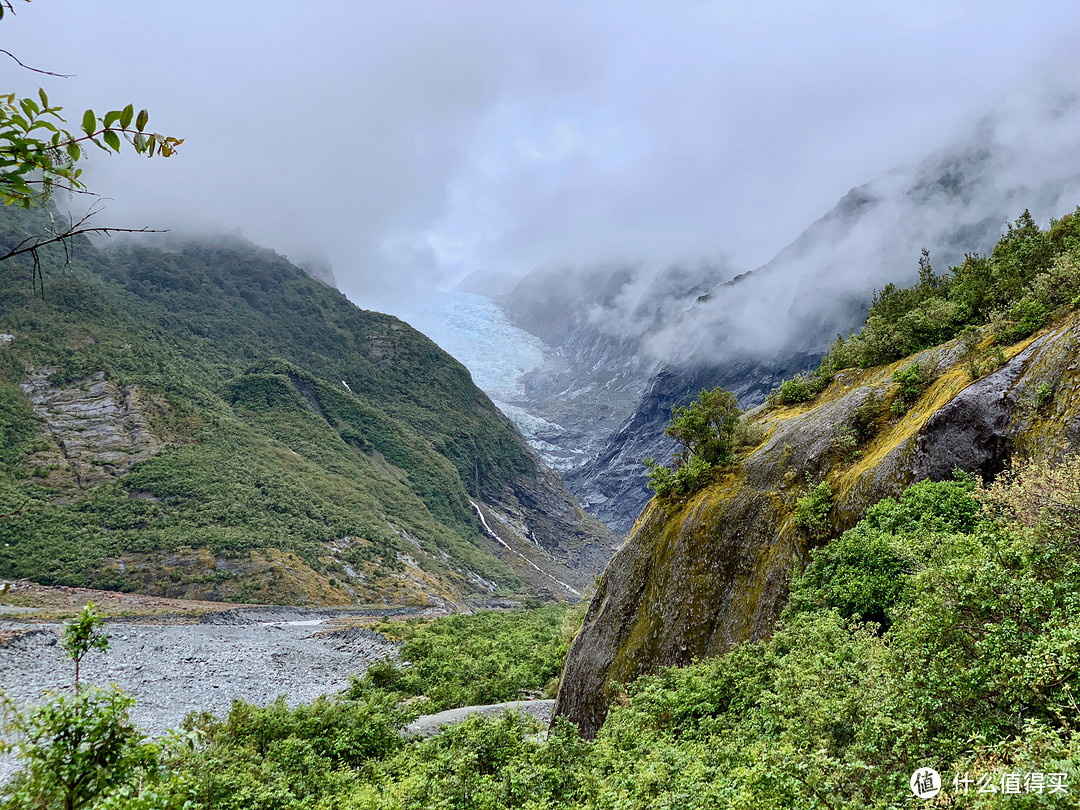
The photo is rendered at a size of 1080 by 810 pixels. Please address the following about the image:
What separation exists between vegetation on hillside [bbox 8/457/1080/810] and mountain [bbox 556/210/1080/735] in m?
0.88

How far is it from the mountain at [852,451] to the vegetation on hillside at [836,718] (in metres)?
0.88

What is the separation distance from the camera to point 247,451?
8919 centimetres

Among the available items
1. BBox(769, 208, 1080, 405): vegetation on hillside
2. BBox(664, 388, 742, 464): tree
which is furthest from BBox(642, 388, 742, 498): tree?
BBox(769, 208, 1080, 405): vegetation on hillside

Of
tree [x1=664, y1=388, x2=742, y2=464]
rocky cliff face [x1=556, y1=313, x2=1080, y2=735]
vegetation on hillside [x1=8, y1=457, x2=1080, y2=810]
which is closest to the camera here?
vegetation on hillside [x1=8, y1=457, x2=1080, y2=810]

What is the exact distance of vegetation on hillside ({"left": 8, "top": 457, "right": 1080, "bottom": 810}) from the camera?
4.79 metres

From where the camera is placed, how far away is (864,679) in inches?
256

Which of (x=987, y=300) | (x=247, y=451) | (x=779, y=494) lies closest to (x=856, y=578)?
(x=779, y=494)

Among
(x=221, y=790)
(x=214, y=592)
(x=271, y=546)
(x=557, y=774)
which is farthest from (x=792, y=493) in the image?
(x=271, y=546)

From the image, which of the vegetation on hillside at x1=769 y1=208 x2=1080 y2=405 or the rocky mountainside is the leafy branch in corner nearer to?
the vegetation on hillside at x1=769 y1=208 x2=1080 y2=405

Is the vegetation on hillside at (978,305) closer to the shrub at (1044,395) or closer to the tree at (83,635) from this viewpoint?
the shrub at (1044,395)

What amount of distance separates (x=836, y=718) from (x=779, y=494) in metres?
7.91

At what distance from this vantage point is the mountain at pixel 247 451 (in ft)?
201

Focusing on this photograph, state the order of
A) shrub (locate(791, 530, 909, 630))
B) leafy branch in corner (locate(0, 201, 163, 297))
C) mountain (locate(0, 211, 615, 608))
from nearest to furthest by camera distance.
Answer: leafy branch in corner (locate(0, 201, 163, 297)) < shrub (locate(791, 530, 909, 630)) < mountain (locate(0, 211, 615, 608))

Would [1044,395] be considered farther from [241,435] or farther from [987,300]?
[241,435]
